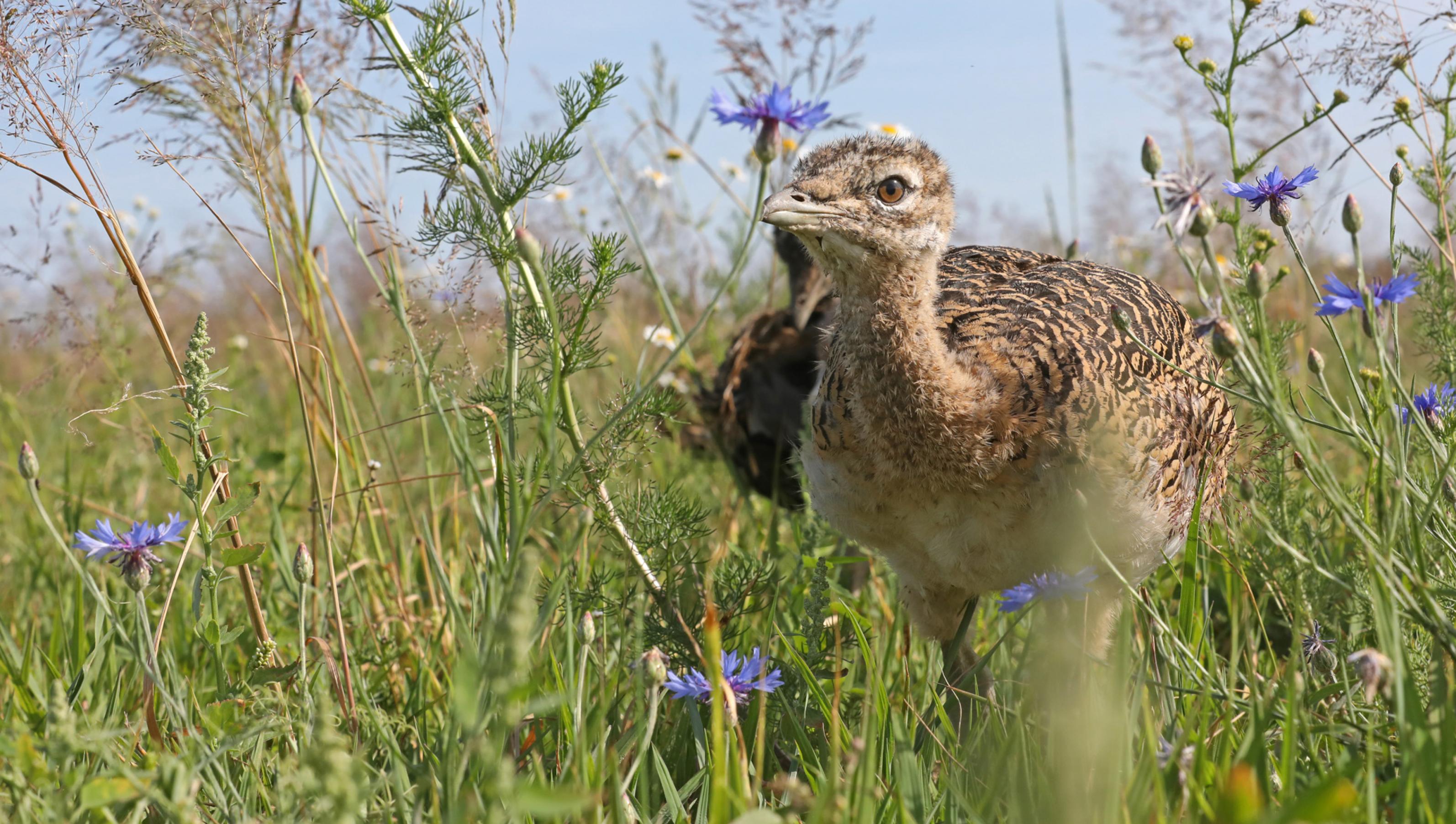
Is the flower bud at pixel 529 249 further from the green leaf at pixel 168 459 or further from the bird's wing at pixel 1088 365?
the bird's wing at pixel 1088 365

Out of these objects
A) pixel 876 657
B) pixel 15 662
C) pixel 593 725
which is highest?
pixel 593 725

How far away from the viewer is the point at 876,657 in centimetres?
252

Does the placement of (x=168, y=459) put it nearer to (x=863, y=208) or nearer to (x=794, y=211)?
(x=794, y=211)

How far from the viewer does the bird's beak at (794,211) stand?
2267mm

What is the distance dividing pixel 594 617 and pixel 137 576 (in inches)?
35.9

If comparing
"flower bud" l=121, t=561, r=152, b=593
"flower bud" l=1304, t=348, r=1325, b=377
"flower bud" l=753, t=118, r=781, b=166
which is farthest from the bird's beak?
"flower bud" l=121, t=561, r=152, b=593

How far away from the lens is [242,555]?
1.94 meters

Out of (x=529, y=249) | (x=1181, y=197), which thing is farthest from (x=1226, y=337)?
(x=529, y=249)

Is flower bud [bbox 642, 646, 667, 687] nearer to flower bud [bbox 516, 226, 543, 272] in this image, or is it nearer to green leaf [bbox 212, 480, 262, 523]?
→ flower bud [bbox 516, 226, 543, 272]

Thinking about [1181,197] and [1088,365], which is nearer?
[1181,197]

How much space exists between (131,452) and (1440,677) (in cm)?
430

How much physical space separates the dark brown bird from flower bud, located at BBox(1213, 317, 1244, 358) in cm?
247

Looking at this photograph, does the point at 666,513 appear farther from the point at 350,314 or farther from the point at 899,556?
the point at 350,314

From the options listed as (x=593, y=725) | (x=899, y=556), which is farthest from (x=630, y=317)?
(x=593, y=725)
